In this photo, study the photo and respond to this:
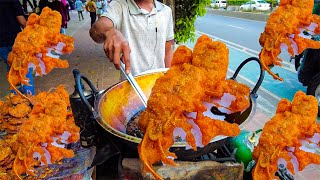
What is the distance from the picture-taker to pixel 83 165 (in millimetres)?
1955

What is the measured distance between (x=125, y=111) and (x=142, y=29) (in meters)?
0.81

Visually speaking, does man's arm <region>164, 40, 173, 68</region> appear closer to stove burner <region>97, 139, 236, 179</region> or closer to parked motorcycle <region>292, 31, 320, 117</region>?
stove burner <region>97, 139, 236, 179</region>

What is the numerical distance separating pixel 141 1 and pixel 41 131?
1.36 m

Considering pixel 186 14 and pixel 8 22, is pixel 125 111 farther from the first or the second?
pixel 186 14

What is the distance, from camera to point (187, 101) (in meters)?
1.13

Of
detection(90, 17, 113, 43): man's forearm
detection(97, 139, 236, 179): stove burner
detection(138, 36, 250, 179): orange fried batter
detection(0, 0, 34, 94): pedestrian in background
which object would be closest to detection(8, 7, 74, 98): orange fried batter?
detection(90, 17, 113, 43): man's forearm

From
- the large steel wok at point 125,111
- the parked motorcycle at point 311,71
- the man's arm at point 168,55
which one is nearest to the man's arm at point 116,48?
the large steel wok at point 125,111

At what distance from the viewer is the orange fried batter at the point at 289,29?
4.95 feet

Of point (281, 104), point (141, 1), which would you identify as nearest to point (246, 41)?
point (141, 1)

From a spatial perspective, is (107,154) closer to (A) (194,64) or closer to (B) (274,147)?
(A) (194,64)

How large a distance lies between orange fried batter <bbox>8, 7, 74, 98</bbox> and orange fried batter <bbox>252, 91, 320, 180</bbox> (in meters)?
1.23

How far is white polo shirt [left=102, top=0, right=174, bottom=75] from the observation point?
2.33 m

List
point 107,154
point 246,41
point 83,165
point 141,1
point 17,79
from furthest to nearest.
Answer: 1. point 246,41
2. point 141,1
3. point 83,165
4. point 17,79
5. point 107,154

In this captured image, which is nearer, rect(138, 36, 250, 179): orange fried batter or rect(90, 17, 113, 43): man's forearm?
rect(138, 36, 250, 179): orange fried batter
